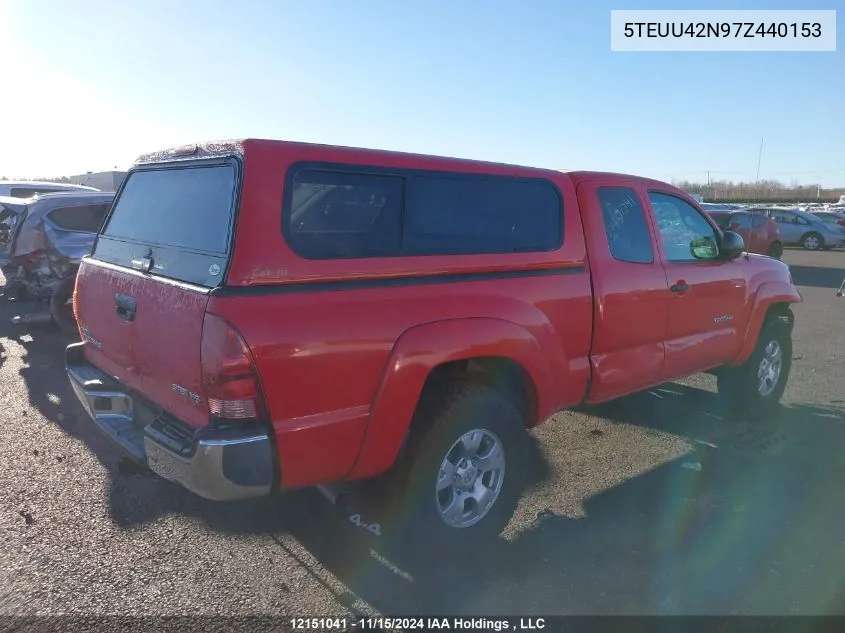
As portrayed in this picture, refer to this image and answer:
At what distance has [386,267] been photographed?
3002 millimetres

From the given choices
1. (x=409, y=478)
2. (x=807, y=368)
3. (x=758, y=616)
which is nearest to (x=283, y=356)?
(x=409, y=478)

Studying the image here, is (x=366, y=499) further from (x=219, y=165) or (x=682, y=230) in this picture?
(x=682, y=230)

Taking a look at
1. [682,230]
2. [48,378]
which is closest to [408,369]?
[682,230]

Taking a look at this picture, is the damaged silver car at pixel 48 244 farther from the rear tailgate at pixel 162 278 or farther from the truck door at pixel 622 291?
the truck door at pixel 622 291

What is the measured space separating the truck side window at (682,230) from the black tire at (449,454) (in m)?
1.97

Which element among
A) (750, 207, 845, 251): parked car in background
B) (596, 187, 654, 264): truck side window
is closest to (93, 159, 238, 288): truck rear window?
(596, 187, 654, 264): truck side window

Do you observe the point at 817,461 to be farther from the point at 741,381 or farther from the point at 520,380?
the point at 520,380

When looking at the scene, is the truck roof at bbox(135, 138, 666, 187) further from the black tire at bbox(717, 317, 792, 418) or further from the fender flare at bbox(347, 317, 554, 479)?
the black tire at bbox(717, 317, 792, 418)

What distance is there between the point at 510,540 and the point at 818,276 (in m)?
16.3

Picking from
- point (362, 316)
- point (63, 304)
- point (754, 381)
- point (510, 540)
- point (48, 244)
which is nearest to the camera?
point (362, 316)

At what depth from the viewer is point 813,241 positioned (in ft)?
79.5

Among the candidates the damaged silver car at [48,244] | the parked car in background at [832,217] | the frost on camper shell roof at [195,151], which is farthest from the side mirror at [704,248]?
the parked car in background at [832,217]

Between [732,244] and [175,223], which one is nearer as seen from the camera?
[175,223]

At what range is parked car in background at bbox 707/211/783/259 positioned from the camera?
1725 centimetres
